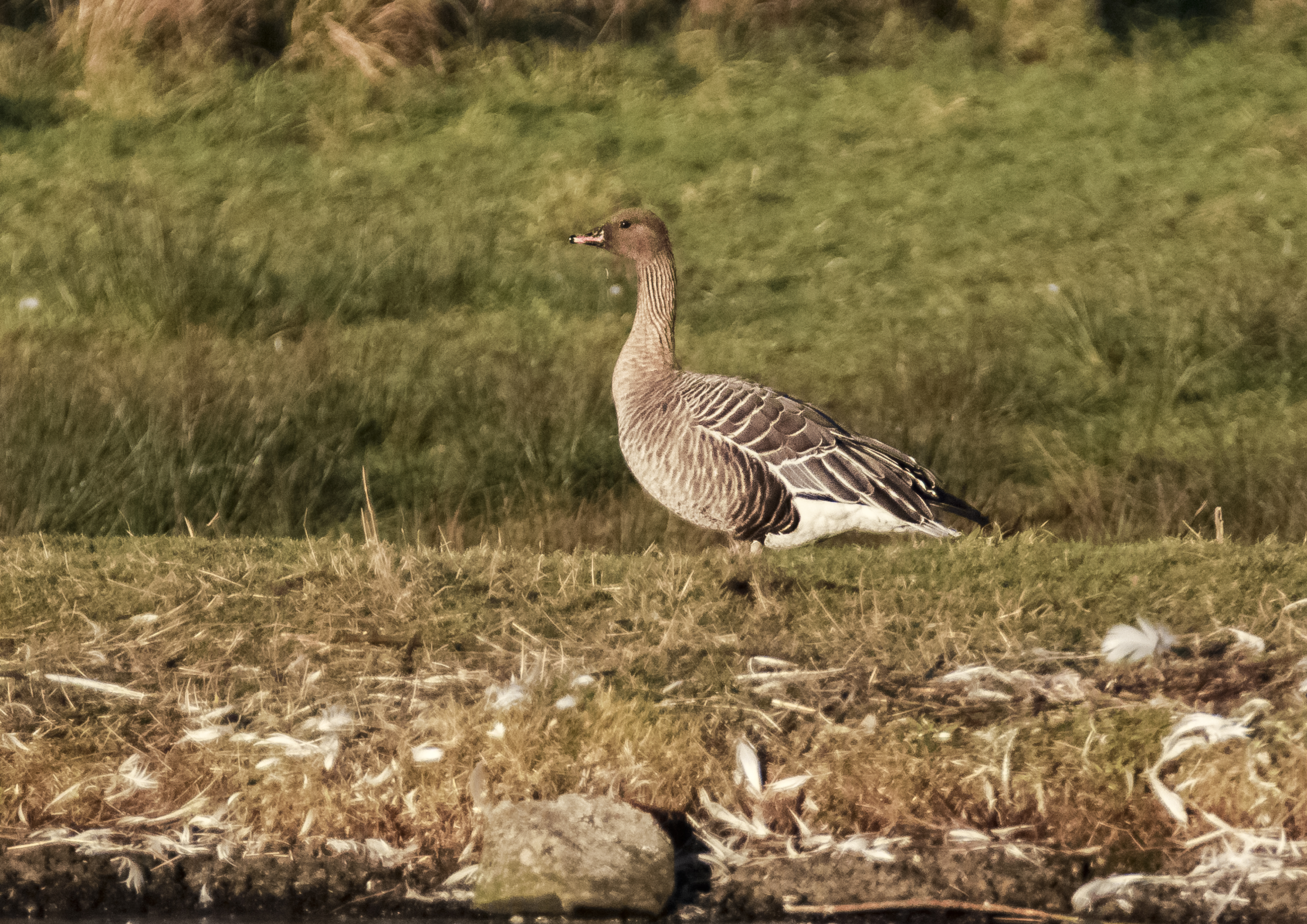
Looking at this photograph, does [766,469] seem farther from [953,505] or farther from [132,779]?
[132,779]

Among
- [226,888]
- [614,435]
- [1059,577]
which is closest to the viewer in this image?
[226,888]

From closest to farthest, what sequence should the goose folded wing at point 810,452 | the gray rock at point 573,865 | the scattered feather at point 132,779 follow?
the gray rock at point 573,865 → the scattered feather at point 132,779 → the goose folded wing at point 810,452

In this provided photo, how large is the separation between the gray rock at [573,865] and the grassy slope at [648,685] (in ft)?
1.29

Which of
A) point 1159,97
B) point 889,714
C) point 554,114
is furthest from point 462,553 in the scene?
point 1159,97

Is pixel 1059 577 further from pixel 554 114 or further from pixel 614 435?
pixel 554 114

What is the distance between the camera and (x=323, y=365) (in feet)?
37.4

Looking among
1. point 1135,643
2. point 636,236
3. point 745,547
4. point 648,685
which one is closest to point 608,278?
point 636,236

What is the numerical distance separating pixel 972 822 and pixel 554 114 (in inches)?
466

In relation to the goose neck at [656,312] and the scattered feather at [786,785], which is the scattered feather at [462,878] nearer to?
the scattered feather at [786,785]

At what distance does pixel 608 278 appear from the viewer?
1317 centimetres

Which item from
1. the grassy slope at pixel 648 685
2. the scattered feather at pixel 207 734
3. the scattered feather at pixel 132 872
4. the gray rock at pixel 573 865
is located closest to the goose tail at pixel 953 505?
the grassy slope at pixel 648 685

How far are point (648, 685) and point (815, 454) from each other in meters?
2.24

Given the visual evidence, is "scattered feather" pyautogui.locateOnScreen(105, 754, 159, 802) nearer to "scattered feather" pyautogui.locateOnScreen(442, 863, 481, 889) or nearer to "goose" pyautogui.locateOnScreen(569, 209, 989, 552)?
"scattered feather" pyautogui.locateOnScreen(442, 863, 481, 889)

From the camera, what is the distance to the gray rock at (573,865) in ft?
17.2
